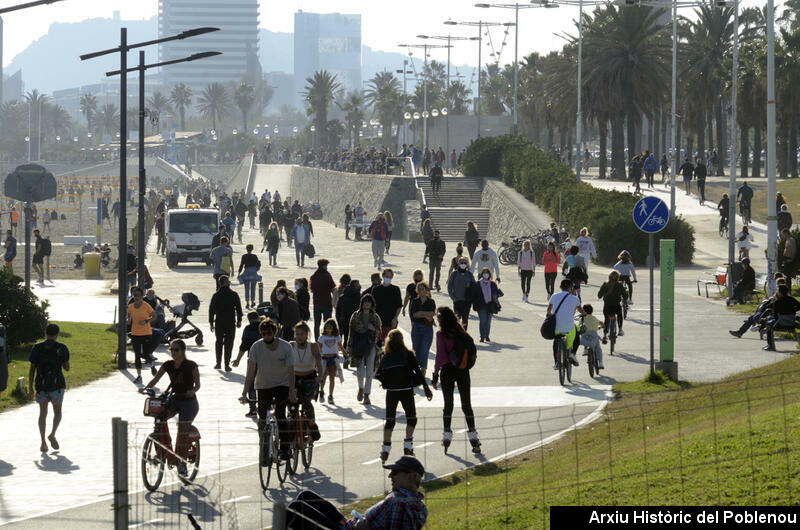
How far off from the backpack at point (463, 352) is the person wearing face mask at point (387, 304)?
4948mm

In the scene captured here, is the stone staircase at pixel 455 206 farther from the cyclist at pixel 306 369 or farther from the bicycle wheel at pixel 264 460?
the bicycle wheel at pixel 264 460

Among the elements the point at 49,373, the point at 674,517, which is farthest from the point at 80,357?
the point at 674,517

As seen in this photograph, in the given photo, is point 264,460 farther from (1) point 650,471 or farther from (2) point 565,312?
(2) point 565,312

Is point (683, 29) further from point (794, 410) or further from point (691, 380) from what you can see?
point (794, 410)

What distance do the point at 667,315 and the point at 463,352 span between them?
530 cm

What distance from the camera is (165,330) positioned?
854 inches

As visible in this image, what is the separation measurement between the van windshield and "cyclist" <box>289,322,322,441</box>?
27697mm

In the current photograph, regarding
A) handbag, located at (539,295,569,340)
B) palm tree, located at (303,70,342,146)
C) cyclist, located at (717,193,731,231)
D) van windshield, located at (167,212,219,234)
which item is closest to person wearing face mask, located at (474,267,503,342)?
handbag, located at (539,295,569,340)

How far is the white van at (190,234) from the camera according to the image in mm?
39500

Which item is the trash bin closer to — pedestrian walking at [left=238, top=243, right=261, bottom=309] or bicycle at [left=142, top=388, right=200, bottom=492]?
pedestrian walking at [left=238, top=243, right=261, bottom=309]

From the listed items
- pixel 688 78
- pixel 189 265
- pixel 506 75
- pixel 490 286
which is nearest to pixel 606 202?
pixel 189 265

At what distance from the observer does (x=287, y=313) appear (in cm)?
1794

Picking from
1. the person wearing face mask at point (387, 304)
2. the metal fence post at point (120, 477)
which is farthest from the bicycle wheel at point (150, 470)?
the person wearing face mask at point (387, 304)

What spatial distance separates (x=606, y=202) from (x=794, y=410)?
3022 centimetres
